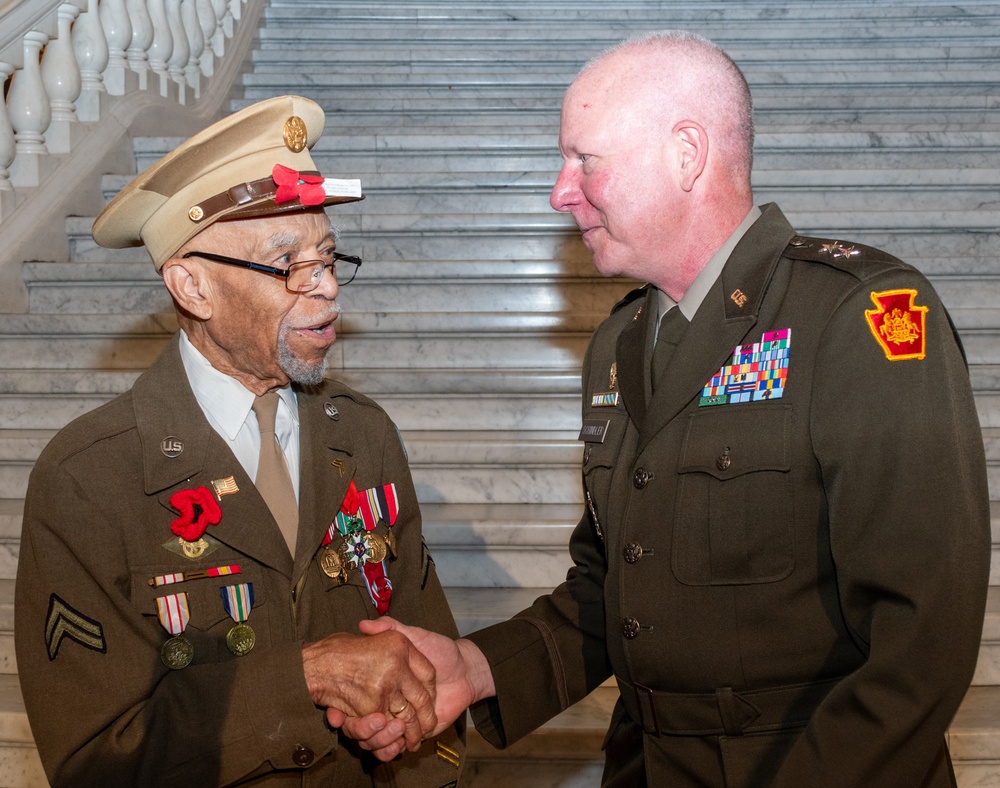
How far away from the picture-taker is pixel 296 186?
187cm

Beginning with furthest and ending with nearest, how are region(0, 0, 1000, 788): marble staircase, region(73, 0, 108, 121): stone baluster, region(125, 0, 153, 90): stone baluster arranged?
region(125, 0, 153, 90): stone baluster → region(73, 0, 108, 121): stone baluster → region(0, 0, 1000, 788): marble staircase

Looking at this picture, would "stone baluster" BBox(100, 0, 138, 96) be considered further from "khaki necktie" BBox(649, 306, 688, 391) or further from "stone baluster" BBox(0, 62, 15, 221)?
"khaki necktie" BBox(649, 306, 688, 391)

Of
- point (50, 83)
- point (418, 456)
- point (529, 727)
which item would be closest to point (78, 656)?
point (529, 727)

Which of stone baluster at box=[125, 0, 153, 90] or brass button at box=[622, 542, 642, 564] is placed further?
stone baluster at box=[125, 0, 153, 90]

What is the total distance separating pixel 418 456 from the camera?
391cm

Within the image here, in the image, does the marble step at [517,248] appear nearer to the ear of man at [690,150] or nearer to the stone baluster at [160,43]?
the stone baluster at [160,43]

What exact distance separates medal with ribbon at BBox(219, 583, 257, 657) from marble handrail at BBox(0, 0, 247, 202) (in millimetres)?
3544

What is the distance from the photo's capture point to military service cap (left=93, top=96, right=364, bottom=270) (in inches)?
72.7

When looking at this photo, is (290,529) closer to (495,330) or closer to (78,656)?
(78,656)

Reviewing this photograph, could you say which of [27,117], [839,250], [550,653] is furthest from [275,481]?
[27,117]

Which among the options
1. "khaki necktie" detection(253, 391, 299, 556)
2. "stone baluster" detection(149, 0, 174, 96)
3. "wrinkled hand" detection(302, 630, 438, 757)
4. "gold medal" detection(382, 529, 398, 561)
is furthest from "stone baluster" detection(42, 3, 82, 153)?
"wrinkled hand" detection(302, 630, 438, 757)

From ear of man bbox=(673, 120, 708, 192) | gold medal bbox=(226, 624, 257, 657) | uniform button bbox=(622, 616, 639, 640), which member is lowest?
uniform button bbox=(622, 616, 639, 640)

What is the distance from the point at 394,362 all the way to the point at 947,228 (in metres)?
2.60

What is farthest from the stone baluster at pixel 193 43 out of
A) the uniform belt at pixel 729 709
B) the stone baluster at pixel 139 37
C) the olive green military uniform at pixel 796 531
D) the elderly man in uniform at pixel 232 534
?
the uniform belt at pixel 729 709
